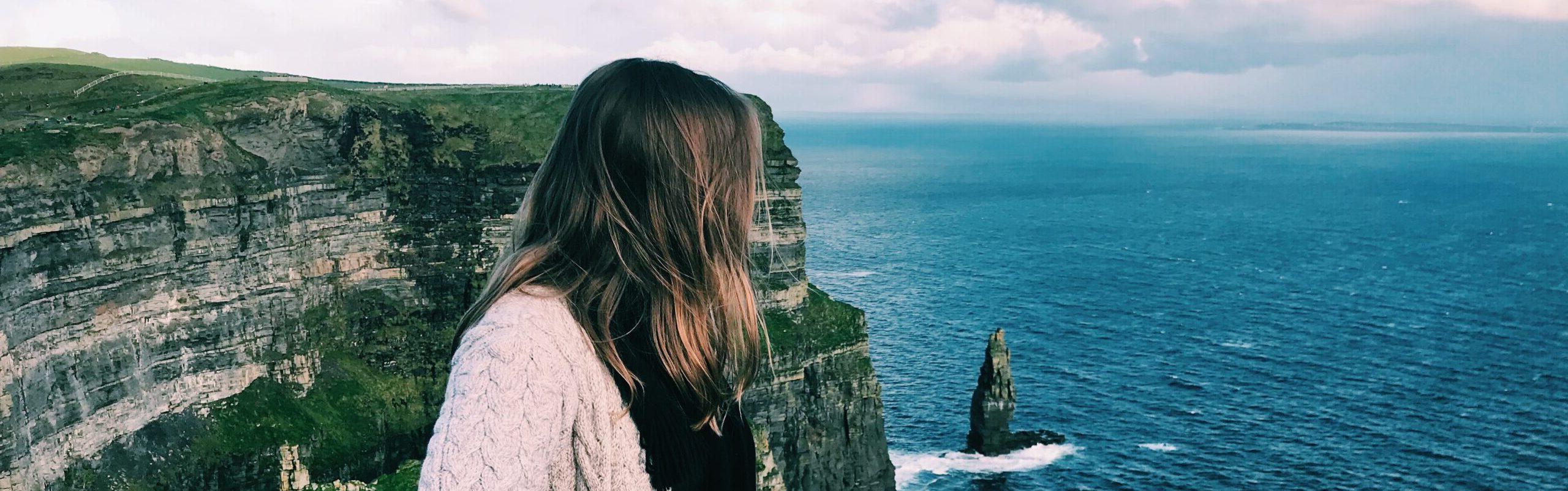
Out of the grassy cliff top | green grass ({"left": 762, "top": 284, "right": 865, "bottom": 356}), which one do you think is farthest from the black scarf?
green grass ({"left": 762, "top": 284, "right": 865, "bottom": 356})

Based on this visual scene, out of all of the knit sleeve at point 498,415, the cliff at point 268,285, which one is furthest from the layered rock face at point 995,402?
the knit sleeve at point 498,415

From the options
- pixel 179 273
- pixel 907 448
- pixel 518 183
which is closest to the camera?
pixel 179 273

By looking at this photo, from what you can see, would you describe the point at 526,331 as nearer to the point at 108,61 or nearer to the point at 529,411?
the point at 529,411

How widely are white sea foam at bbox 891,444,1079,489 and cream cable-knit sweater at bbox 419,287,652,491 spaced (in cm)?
5560

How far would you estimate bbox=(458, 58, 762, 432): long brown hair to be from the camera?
13.1 ft

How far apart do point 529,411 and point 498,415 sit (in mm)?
126

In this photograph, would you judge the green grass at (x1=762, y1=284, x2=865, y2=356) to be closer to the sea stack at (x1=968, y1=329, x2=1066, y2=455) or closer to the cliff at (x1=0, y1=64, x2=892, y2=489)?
the cliff at (x1=0, y1=64, x2=892, y2=489)

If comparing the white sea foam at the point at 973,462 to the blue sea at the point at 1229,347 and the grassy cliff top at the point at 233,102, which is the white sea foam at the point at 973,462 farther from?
the grassy cliff top at the point at 233,102

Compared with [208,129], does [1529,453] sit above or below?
below

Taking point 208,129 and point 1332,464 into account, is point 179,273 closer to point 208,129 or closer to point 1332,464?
point 208,129

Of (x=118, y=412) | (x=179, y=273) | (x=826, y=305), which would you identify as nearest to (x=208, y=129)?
(x=179, y=273)

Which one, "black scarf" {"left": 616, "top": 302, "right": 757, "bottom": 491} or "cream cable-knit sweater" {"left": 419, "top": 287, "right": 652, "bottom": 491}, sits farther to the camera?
"black scarf" {"left": 616, "top": 302, "right": 757, "bottom": 491}

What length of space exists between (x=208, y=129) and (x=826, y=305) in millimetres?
30339

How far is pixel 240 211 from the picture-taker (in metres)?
42.4
